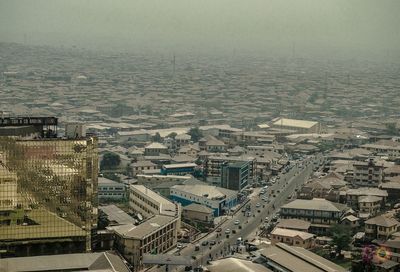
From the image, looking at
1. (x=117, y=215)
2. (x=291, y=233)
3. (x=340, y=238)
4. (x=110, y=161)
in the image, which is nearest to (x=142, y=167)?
(x=110, y=161)

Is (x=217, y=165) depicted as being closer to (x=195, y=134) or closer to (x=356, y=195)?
(x=356, y=195)

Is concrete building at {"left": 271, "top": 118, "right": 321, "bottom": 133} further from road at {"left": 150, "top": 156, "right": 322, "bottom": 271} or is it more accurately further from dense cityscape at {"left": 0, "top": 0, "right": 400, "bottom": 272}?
road at {"left": 150, "top": 156, "right": 322, "bottom": 271}

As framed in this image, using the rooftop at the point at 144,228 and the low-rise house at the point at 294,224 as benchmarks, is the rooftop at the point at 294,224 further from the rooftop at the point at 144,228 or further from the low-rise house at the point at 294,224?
the rooftop at the point at 144,228

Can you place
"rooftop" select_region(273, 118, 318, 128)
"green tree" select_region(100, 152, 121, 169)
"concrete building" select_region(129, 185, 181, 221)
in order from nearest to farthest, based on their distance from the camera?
"concrete building" select_region(129, 185, 181, 221)
"green tree" select_region(100, 152, 121, 169)
"rooftop" select_region(273, 118, 318, 128)

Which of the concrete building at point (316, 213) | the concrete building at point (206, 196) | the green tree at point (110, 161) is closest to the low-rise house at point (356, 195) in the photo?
the concrete building at point (316, 213)

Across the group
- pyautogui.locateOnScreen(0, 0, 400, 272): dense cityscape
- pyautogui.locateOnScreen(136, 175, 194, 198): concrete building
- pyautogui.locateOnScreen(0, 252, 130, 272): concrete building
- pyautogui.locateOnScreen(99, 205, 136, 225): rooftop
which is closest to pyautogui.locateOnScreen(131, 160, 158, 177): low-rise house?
pyautogui.locateOnScreen(0, 0, 400, 272): dense cityscape

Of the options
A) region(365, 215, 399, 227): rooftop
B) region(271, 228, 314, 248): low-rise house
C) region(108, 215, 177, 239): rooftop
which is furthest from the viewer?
region(365, 215, 399, 227): rooftop
